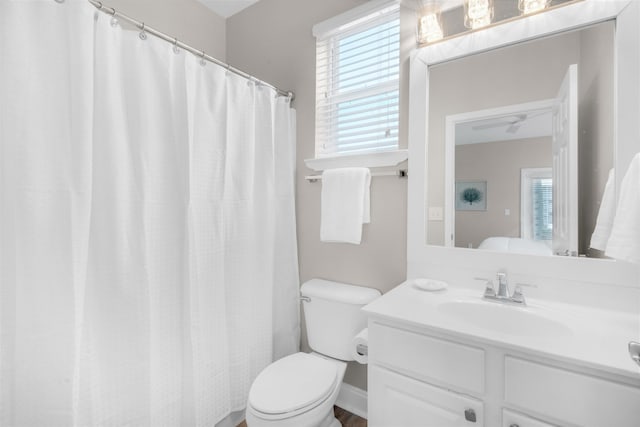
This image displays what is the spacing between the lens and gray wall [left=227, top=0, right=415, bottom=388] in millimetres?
1598

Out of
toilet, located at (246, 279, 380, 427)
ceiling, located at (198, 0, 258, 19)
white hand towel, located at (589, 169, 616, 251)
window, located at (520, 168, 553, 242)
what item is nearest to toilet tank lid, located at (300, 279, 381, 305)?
toilet, located at (246, 279, 380, 427)

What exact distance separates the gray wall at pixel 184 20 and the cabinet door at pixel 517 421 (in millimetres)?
2492

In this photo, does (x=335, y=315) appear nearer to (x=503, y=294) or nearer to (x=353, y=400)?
(x=353, y=400)

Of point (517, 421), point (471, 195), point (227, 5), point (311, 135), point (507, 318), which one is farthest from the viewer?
point (227, 5)

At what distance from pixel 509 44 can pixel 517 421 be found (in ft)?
4.70

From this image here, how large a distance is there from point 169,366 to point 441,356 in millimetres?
1112

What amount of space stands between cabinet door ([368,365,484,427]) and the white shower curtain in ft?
2.58

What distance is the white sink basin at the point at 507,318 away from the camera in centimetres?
109

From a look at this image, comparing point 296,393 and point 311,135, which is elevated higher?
point 311,135

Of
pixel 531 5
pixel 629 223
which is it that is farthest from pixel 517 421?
pixel 531 5

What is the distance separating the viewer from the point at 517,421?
88 centimetres

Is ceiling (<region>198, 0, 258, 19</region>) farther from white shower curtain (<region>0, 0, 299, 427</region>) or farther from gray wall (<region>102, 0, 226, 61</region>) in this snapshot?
white shower curtain (<region>0, 0, 299, 427</region>)

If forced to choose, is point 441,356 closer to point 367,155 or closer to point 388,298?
point 388,298

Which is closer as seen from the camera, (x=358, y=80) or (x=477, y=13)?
(x=477, y=13)
